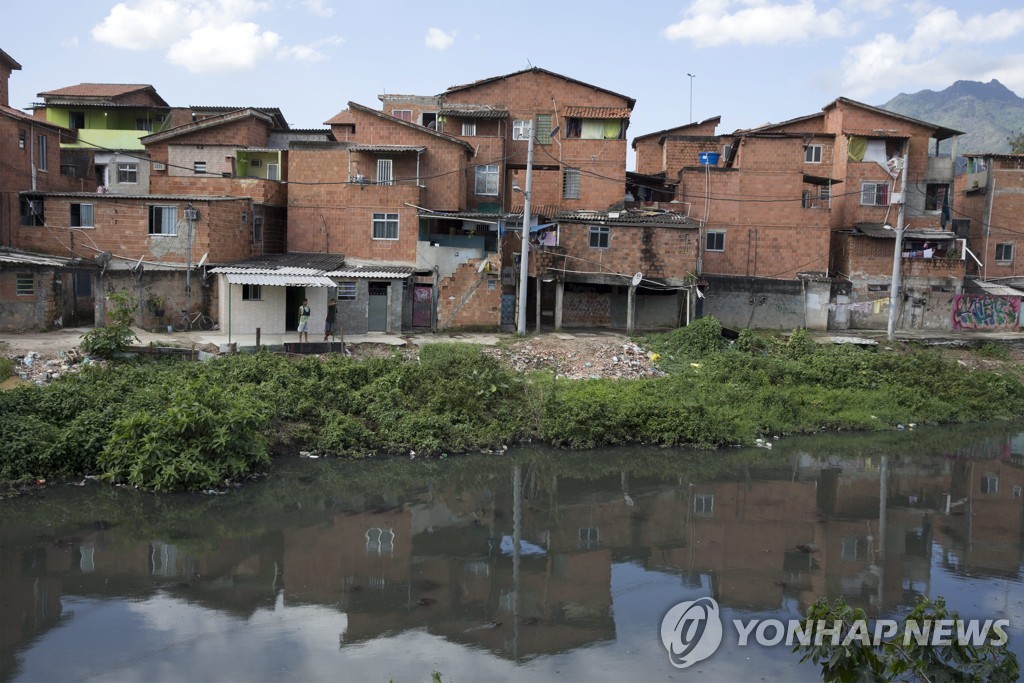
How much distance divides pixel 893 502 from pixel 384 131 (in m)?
20.0

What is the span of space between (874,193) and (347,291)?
67.0 ft

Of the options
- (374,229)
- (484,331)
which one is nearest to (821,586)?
(484,331)

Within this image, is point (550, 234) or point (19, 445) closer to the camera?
point (19, 445)

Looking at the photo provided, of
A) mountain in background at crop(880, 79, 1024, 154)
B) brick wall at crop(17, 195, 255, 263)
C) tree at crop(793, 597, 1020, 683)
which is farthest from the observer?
mountain in background at crop(880, 79, 1024, 154)

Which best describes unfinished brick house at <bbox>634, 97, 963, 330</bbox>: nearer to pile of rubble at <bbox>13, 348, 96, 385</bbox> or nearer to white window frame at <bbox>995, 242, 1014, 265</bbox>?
white window frame at <bbox>995, 242, 1014, 265</bbox>

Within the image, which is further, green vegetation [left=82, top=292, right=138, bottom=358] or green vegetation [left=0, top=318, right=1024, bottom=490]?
green vegetation [left=82, top=292, right=138, bottom=358]

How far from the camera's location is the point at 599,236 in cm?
2766

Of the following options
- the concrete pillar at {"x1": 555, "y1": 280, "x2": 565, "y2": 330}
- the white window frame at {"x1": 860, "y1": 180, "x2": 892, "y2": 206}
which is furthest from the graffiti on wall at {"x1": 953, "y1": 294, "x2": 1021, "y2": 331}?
the concrete pillar at {"x1": 555, "y1": 280, "x2": 565, "y2": 330}

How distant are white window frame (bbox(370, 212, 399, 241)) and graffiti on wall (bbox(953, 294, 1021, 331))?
64.4 feet

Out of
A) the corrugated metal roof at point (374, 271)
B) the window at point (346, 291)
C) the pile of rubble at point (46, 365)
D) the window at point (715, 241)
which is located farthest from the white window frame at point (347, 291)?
the window at point (715, 241)

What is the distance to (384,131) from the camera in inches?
1150

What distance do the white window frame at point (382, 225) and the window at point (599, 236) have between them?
6307 mm

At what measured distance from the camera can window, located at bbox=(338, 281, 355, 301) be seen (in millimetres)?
25062

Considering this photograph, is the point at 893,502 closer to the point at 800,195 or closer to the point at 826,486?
the point at 826,486
